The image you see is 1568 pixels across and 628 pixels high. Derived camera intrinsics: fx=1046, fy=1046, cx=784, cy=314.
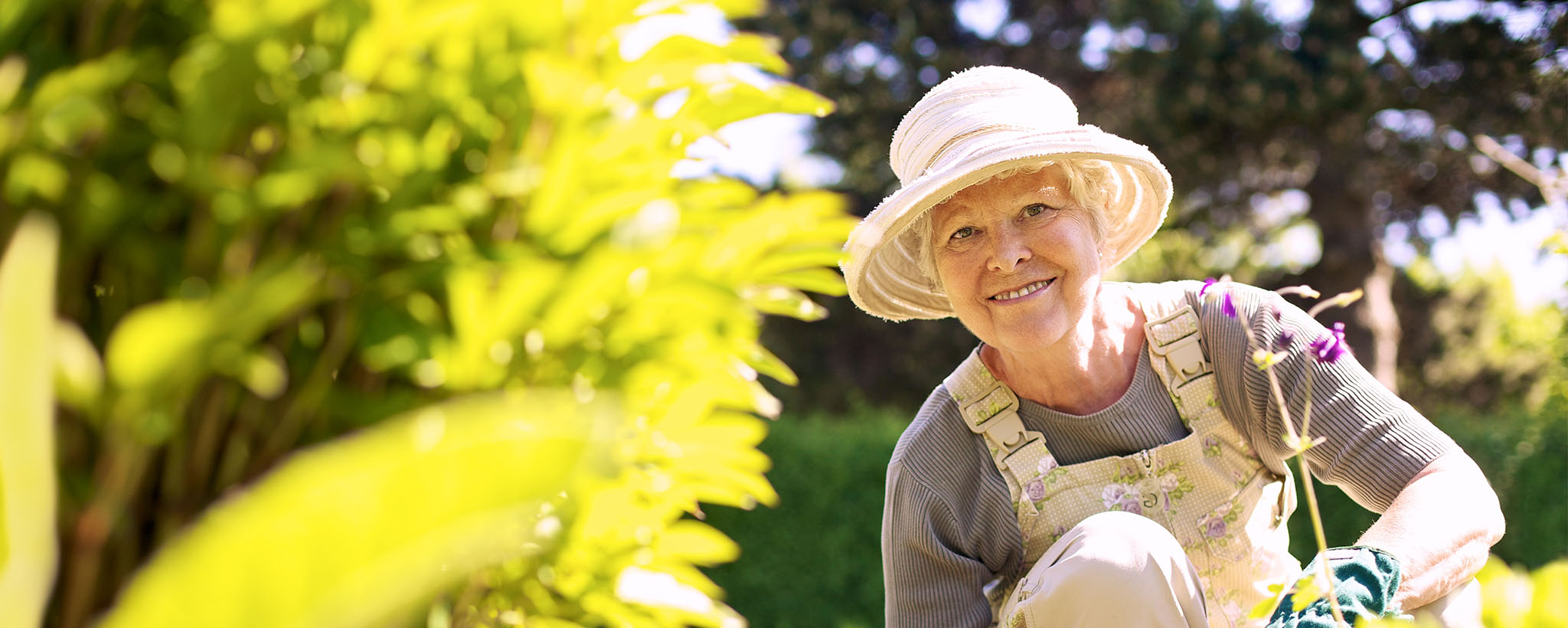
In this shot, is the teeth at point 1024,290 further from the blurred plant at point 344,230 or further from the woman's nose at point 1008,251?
the blurred plant at point 344,230

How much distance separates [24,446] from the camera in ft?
2.00

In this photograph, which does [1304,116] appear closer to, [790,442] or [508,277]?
[790,442]

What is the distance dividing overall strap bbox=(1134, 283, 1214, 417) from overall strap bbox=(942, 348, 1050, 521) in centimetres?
31

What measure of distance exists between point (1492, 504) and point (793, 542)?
5.41m

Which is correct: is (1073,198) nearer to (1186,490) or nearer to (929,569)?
(1186,490)

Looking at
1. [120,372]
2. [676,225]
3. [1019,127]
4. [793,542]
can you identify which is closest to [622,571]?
[676,225]

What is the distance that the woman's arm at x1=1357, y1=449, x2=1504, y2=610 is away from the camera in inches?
68.1

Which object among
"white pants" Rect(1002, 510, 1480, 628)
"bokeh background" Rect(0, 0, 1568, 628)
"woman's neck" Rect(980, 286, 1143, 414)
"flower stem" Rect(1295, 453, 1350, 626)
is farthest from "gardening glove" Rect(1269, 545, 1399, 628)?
"woman's neck" Rect(980, 286, 1143, 414)

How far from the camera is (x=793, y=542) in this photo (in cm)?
703

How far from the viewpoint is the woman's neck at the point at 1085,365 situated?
2.35 meters

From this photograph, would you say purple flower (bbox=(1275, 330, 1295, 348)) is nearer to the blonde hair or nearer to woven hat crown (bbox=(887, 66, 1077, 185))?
the blonde hair

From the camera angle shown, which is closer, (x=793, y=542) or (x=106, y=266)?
(x=106, y=266)

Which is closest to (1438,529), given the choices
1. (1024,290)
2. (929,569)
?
(1024,290)

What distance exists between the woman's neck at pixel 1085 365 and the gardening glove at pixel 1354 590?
73 cm
